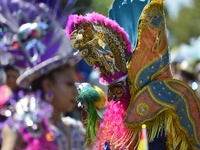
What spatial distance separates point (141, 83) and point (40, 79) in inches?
51.9

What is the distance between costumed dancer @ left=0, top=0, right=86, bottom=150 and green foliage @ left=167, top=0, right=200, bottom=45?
85.7 ft

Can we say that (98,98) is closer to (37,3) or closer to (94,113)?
(94,113)

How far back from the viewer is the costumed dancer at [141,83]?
4.47 m

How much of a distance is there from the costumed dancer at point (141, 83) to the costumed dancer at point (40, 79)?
2.26 ft

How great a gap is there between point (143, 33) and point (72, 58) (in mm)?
1232

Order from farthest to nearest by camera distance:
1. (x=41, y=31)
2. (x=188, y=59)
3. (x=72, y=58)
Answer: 1. (x=188, y=59)
2. (x=41, y=31)
3. (x=72, y=58)

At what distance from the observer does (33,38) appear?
370 cm

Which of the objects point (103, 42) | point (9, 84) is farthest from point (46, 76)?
point (9, 84)

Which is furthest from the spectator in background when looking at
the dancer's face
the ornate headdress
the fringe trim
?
the dancer's face

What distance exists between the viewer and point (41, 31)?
367cm

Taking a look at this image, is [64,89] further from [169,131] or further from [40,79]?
[169,131]

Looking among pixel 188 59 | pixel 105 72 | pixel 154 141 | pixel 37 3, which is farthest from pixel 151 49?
pixel 188 59

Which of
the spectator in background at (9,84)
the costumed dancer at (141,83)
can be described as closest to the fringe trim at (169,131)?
the costumed dancer at (141,83)

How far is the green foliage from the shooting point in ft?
102
